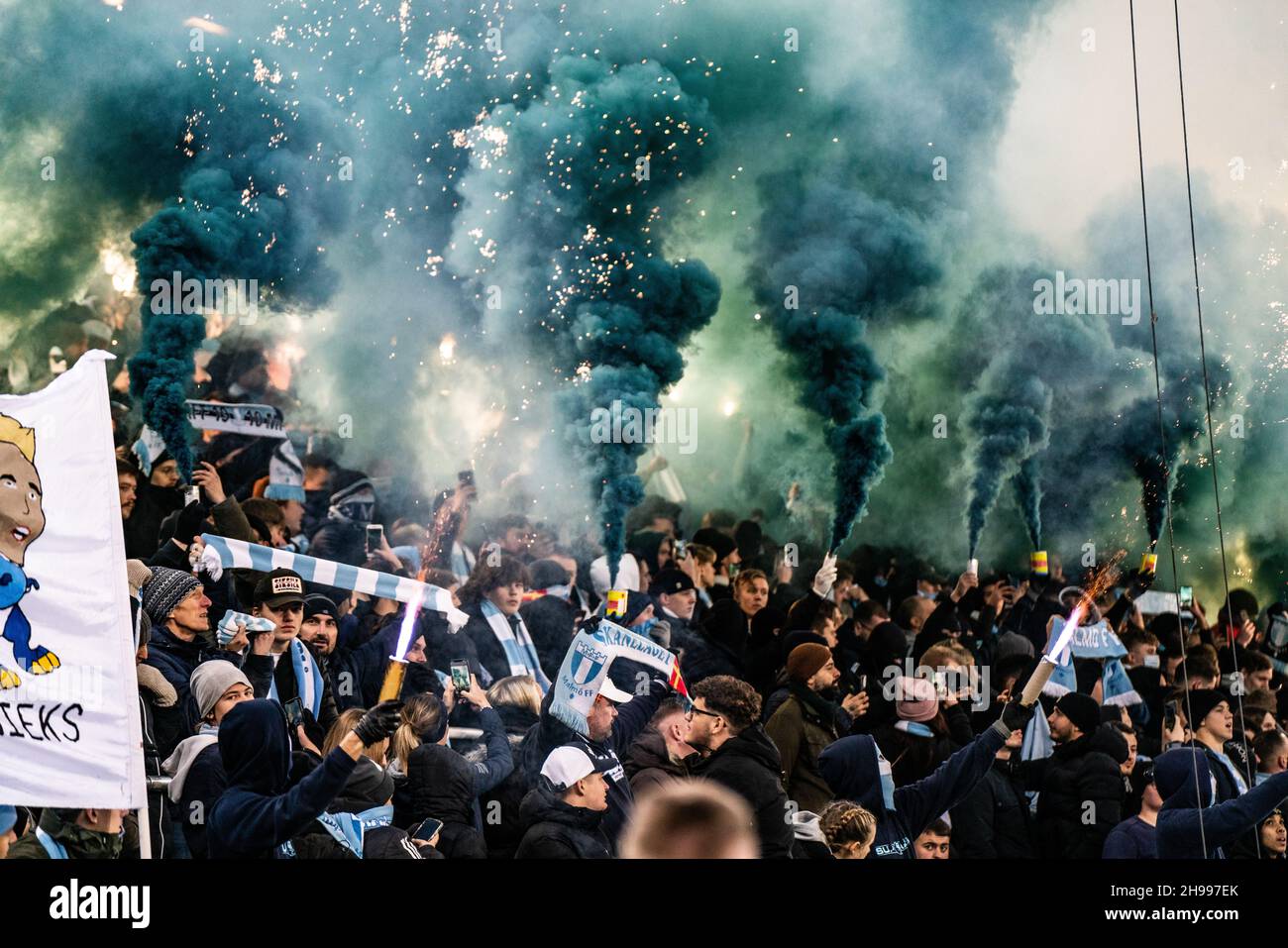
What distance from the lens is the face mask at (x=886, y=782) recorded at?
6.46 metres

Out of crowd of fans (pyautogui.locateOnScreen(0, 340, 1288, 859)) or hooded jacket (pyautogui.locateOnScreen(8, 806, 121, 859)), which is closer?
hooded jacket (pyautogui.locateOnScreen(8, 806, 121, 859))

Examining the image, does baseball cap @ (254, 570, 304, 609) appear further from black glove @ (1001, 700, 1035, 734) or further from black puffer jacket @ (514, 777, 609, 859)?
black glove @ (1001, 700, 1035, 734)

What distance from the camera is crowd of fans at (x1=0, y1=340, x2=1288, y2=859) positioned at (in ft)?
20.1

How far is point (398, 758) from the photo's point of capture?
250 inches

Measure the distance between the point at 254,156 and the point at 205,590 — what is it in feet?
8.20

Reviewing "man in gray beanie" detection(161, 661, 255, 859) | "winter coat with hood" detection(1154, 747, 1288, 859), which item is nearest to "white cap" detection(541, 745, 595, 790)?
"man in gray beanie" detection(161, 661, 255, 859)

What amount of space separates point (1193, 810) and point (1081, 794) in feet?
1.81

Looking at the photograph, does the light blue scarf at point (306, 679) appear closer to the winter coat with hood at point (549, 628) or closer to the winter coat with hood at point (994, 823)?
the winter coat with hood at point (549, 628)

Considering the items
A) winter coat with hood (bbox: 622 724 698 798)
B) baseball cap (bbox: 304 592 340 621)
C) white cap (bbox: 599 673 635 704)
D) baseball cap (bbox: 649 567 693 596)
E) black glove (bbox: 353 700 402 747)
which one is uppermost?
baseball cap (bbox: 649 567 693 596)

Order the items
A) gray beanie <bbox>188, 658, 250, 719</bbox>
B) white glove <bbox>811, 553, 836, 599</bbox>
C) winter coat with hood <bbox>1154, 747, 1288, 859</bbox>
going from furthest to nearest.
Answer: white glove <bbox>811, 553, 836, 599</bbox>, winter coat with hood <bbox>1154, 747, 1288, 859</bbox>, gray beanie <bbox>188, 658, 250, 719</bbox>

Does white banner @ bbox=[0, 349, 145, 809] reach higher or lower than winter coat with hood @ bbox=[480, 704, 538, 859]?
higher

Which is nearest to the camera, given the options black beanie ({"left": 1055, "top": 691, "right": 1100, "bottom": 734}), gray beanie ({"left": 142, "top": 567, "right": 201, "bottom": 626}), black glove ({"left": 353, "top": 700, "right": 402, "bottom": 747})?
black glove ({"left": 353, "top": 700, "right": 402, "bottom": 747})

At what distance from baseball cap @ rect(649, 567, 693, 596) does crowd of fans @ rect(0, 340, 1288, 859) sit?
0.03ft
